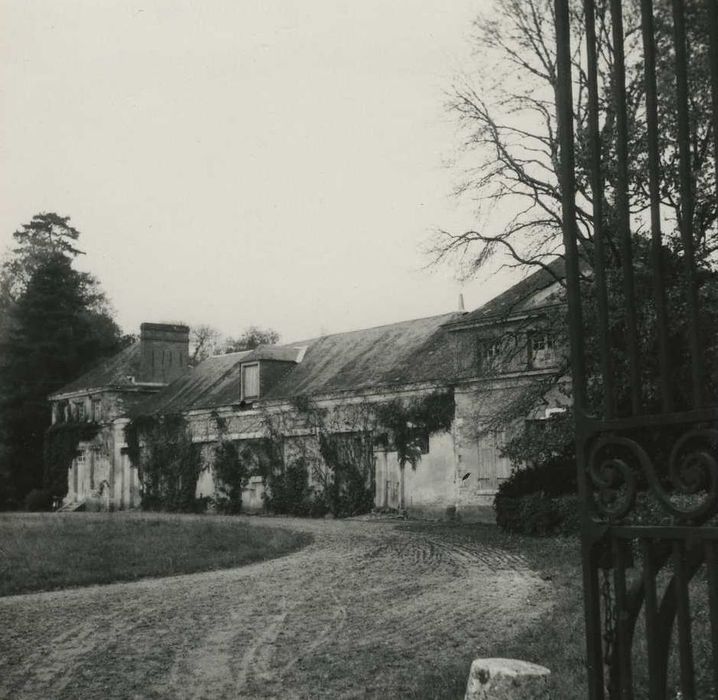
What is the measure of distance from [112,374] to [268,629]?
107 feet

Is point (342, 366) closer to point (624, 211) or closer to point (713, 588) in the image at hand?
point (624, 211)

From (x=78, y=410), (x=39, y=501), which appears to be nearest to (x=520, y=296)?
(x=78, y=410)

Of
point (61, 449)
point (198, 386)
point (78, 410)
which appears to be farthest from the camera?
point (78, 410)

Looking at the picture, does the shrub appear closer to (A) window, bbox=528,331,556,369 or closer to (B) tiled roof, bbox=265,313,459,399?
(B) tiled roof, bbox=265,313,459,399

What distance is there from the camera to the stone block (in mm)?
4355

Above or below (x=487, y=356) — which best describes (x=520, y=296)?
above

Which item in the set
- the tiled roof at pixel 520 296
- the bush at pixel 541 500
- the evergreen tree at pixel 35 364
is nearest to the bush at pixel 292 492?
the tiled roof at pixel 520 296

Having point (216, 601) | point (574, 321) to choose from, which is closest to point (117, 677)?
point (216, 601)

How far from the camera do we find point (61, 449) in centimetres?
4012

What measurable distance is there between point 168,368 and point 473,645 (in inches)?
1344

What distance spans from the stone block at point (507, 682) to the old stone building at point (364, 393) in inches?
548

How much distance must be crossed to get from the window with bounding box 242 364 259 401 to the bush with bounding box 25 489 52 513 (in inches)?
500

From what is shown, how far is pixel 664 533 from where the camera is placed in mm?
2816

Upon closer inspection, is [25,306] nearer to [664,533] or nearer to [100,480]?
[100,480]
